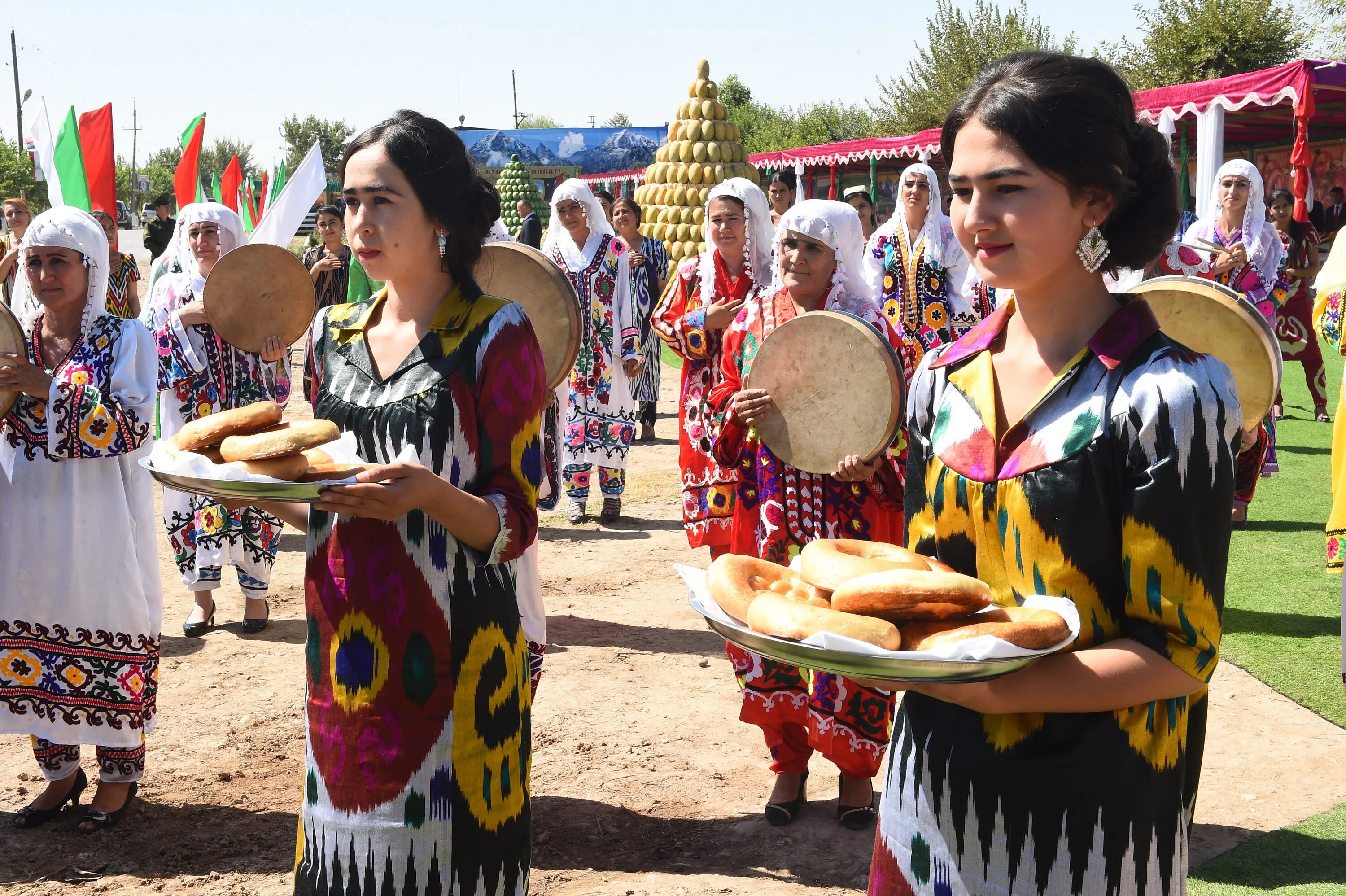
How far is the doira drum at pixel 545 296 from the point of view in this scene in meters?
4.31

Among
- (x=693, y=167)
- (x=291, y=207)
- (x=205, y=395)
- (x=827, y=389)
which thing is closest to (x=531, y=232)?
(x=693, y=167)

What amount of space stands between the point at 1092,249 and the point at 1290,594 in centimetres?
585

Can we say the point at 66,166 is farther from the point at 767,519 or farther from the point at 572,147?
the point at 572,147

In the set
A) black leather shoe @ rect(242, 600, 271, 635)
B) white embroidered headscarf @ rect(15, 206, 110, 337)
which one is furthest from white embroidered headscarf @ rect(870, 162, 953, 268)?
white embroidered headscarf @ rect(15, 206, 110, 337)

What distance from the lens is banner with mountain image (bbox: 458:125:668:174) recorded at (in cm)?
6316

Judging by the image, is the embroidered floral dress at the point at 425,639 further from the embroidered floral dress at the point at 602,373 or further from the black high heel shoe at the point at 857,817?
the embroidered floral dress at the point at 602,373

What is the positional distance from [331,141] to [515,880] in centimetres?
8787

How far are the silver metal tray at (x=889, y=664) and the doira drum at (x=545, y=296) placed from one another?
287 cm

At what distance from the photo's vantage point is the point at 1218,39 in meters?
29.3

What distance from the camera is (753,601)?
166cm

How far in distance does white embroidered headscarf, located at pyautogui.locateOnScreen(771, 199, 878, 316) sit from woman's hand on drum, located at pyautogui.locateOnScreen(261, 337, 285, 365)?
2927mm

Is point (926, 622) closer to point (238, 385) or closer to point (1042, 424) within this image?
point (1042, 424)

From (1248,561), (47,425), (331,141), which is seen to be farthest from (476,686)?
(331,141)

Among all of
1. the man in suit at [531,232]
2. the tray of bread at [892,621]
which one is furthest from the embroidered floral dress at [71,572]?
the man in suit at [531,232]
